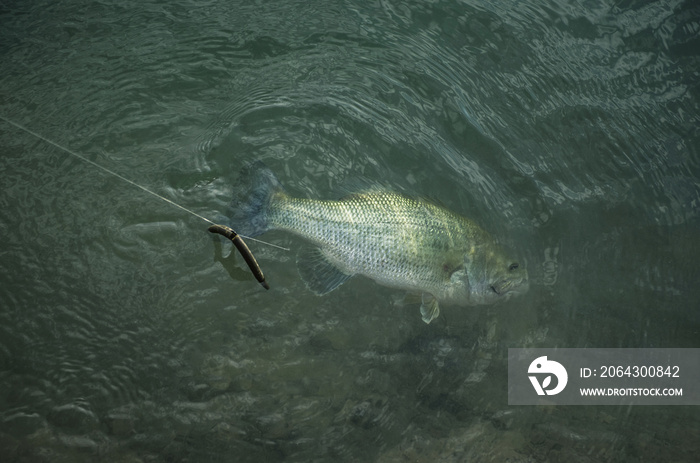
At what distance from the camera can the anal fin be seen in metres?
4.65

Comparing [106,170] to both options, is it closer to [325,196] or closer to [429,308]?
[325,196]

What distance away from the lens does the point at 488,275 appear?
491cm

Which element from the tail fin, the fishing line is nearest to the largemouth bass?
the tail fin

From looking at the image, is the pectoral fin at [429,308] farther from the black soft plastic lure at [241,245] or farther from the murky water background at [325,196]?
the black soft plastic lure at [241,245]

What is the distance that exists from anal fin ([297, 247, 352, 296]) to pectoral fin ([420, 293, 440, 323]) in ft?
2.29

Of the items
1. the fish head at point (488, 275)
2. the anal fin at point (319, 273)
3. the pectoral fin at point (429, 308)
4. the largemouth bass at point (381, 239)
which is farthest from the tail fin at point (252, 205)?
the fish head at point (488, 275)

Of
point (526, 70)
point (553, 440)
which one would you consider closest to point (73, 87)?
point (526, 70)

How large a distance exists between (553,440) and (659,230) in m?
2.52

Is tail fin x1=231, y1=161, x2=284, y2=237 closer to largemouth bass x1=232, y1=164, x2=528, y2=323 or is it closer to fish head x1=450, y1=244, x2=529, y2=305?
largemouth bass x1=232, y1=164, x2=528, y2=323

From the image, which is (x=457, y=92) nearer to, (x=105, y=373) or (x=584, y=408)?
(x=584, y=408)

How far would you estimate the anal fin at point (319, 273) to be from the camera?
465 centimetres

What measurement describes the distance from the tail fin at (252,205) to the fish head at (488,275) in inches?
63.9

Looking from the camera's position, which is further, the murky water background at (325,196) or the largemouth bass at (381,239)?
the largemouth bass at (381,239)

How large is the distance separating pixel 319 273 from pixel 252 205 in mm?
754
